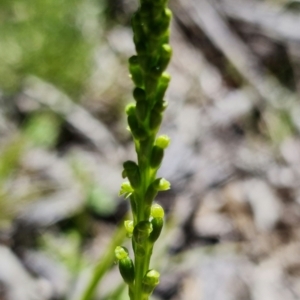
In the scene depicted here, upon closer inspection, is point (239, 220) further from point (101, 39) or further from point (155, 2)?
point (155, 2)

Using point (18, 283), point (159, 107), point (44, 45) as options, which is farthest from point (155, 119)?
point (44, 45)

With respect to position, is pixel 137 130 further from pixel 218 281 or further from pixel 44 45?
pixel 44 45

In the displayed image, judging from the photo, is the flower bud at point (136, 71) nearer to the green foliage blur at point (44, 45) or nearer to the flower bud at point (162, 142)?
the flower bud at point (162, 142)

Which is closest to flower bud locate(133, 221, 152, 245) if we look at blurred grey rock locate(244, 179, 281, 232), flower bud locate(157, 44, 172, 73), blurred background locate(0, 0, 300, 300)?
flower bud locate(157, 44, 172, 73)

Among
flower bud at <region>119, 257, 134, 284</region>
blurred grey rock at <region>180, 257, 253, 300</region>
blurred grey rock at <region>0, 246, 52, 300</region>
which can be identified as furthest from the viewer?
blurred grey rock at <region>180, 257, 253, 300</region>

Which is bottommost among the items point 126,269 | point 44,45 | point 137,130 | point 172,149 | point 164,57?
point 172,149

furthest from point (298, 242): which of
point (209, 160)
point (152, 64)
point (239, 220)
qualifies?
point (152, 64)

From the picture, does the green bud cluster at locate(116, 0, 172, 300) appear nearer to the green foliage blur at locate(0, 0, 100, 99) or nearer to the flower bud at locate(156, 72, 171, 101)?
the flower bud at locate(156, 72, 171, 101)
